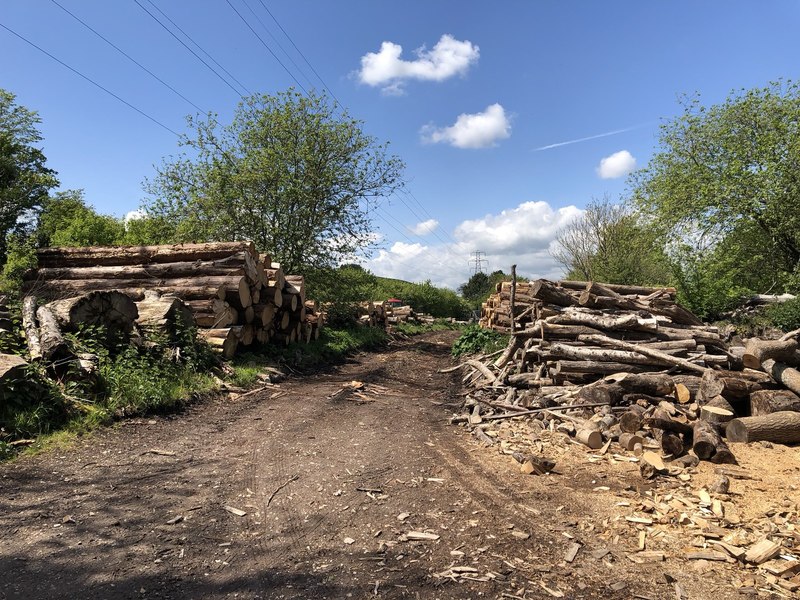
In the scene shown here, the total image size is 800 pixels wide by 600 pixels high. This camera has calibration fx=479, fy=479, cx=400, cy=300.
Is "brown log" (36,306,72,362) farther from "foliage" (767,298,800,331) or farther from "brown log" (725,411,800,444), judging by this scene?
"foliage" (767,298,800,331)

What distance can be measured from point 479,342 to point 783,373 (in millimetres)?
7851

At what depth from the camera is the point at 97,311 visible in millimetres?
7594

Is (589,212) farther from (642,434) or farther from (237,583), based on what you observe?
(237,583)

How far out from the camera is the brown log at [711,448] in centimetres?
539

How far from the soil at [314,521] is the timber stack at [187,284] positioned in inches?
148

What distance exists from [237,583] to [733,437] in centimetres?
618

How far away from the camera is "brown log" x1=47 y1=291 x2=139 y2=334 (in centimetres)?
733

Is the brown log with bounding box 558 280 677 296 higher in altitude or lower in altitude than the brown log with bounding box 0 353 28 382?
higher

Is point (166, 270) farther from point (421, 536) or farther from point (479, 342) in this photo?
point (421, 536)

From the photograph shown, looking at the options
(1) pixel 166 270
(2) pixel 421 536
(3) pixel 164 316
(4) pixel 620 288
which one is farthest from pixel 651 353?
(1) pixel 166 270

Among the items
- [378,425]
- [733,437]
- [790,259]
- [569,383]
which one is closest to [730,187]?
[790,259]

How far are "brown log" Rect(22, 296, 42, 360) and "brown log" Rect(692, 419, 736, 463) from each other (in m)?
8.34

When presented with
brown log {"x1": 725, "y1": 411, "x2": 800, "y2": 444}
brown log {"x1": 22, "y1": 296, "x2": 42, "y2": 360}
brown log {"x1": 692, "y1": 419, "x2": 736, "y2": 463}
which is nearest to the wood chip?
brown log {"x1": 692, "y1": 419, "x2": 736, "y2": 463}

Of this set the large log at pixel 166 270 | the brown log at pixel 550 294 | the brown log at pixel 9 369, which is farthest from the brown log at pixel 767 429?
the large log at pixel 166 270
